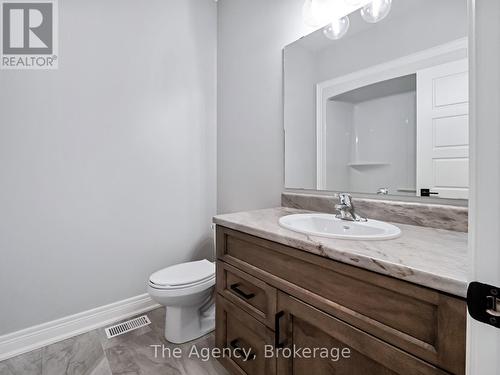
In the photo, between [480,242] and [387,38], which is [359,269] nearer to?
[480,242]

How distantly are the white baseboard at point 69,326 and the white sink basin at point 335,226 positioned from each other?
4.78 ft

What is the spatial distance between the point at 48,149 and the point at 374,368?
6.56 ft

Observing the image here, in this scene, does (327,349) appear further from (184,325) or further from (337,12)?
(337,12)

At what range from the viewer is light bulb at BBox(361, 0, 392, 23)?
1.18 meters

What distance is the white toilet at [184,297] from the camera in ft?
4.80

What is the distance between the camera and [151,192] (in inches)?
77.4

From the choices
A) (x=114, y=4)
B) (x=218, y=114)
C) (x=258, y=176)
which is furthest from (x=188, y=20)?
(x=258, y=176)

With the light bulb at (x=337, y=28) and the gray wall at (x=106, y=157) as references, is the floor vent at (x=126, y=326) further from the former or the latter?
the light bulb at (x=337, y=28)

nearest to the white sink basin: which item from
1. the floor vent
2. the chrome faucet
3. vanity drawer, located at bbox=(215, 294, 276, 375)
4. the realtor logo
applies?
the chrome faucet

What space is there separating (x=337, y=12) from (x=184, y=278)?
5.89 feet

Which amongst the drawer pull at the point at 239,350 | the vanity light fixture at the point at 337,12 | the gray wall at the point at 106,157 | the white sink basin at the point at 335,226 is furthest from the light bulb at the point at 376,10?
the drawer pull at the point at 239,350

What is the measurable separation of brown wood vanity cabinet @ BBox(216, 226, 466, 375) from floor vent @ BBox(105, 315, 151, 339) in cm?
78

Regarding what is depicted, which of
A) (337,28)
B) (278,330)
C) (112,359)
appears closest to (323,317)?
(278,330)

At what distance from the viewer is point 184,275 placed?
1.60 meters
